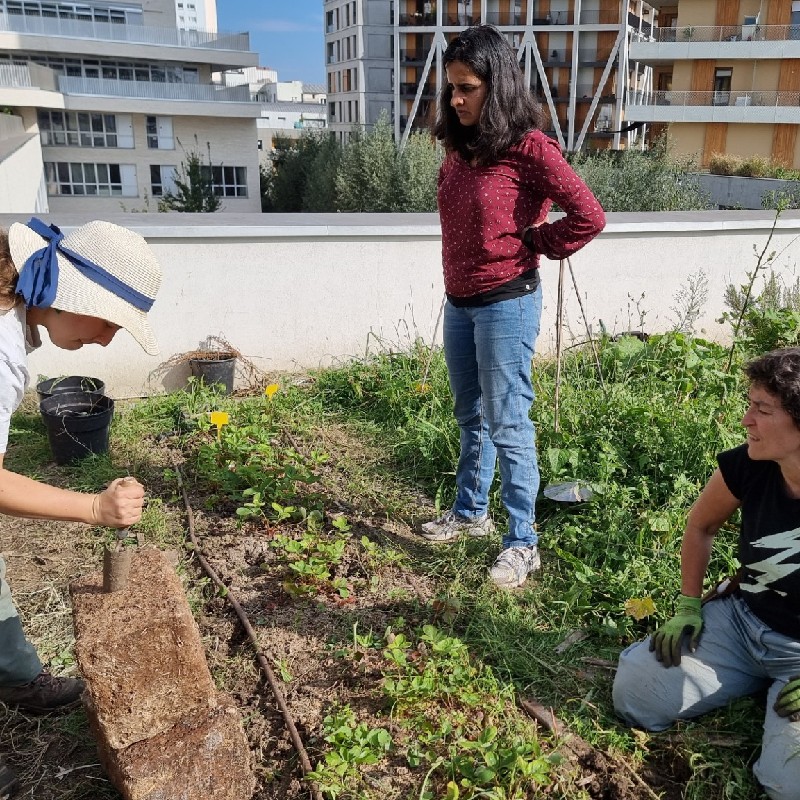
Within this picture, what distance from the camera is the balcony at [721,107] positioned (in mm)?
29594

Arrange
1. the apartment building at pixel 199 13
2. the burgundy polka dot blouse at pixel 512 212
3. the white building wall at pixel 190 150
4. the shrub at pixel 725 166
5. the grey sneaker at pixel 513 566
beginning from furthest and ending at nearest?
the apartment building at pixel 199 13 → the white building wall at pixel 190 150 → the shrub at pixel 725 166 → the grey sneaker at pixel 513 566 → the burgundy polka dot blouse at pixel 512 212

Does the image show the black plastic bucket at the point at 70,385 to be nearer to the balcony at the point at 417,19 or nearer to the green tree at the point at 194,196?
the green tree at the point at 194,196

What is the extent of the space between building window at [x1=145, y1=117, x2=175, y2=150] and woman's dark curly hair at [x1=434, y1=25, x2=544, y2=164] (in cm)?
3137

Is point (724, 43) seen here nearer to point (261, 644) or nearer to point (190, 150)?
point (190, 150)

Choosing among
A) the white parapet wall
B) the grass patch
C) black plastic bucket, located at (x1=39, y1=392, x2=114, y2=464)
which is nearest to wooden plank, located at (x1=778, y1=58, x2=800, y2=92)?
the white parapet wall

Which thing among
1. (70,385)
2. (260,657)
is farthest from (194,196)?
(260,657)

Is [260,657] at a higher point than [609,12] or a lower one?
lower

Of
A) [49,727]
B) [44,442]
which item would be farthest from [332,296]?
[49,727]

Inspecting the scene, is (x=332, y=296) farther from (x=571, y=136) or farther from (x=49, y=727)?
(x=571, y=136)

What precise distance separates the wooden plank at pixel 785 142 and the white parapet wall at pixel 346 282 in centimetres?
2834

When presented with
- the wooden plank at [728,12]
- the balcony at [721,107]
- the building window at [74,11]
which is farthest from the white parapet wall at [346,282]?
the wooden plank at [728,12]

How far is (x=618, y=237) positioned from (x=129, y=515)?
4.34 metres

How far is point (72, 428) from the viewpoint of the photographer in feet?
12.3

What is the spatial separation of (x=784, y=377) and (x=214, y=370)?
342 centimetres
